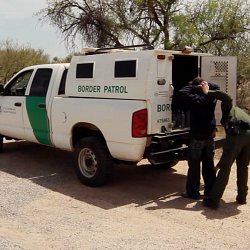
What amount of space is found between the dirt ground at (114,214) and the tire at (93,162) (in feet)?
0.56

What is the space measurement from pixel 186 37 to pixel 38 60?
20.9m

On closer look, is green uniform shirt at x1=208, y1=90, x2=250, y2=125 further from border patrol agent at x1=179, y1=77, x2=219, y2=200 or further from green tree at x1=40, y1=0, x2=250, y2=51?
green tree at x1=40, y1=0, x2=250, y2=51

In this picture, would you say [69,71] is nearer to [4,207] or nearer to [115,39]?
[4,207]

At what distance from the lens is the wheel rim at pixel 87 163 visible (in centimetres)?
696

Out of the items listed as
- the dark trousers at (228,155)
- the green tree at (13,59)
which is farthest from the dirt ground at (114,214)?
the green tree at (13,59)

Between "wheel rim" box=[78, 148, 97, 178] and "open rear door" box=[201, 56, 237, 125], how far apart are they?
2160 mm

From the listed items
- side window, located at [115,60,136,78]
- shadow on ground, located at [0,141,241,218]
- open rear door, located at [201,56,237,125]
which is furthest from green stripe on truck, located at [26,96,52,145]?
open rear door, located at [201,56,237,125]

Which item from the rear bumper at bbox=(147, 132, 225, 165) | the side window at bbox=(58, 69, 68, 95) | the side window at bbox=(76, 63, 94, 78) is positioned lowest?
the rear bumper at bbox=(147, 132, 225, 165)

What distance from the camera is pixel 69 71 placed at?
7258 mm

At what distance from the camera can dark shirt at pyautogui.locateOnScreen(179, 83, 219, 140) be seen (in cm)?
613

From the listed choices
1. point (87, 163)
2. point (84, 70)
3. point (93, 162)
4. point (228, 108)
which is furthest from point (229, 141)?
point (84, 70)

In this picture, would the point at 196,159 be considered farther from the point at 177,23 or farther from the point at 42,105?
the point at 177,23

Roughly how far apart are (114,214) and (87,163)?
59.8 inches

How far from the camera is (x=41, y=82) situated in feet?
26.0
